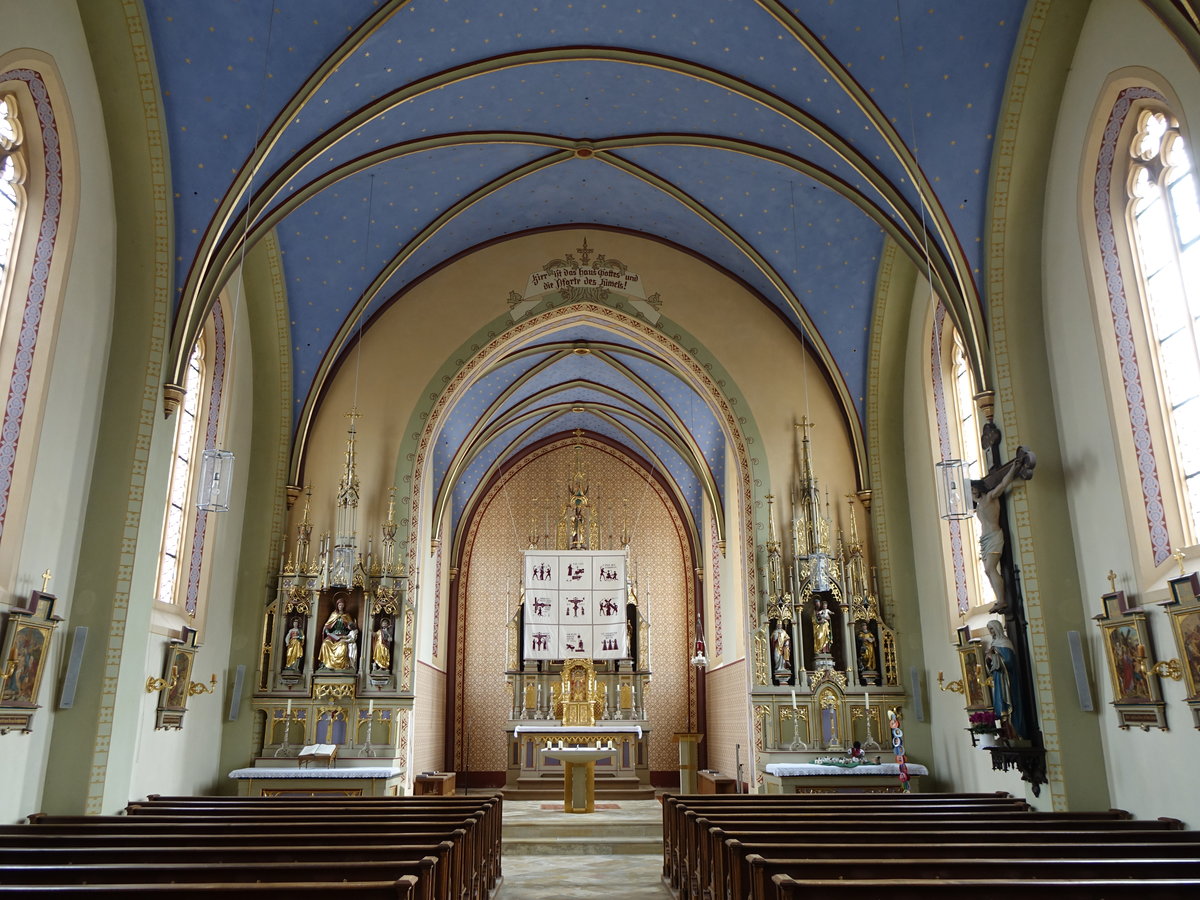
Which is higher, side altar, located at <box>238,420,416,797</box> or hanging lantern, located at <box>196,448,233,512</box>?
hanging lantern, located at <box>196,448,233,512</box>

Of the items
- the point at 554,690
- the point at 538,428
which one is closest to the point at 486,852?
the point at 554,690

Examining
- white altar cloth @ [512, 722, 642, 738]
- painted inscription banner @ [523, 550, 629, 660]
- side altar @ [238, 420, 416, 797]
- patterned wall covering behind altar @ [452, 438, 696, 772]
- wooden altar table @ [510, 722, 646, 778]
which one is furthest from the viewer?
patterned wall covering behind altar @ [452, 438, 696, 772]

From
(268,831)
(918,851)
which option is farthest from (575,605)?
(918,851)

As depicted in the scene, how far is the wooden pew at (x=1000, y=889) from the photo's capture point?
197 inches

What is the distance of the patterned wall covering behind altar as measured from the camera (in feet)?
81.6

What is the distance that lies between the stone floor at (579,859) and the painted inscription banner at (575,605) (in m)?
5.18

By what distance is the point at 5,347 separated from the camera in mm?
9734

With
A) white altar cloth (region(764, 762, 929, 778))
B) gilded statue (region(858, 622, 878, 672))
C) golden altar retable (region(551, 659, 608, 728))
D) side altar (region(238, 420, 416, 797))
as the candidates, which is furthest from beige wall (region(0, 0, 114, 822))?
golden altar retable (region(551, 659, 608, 728))

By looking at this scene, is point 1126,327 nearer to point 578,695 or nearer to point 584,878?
point 584,878

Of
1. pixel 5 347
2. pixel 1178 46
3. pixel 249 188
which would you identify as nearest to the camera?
pixel 1178 46

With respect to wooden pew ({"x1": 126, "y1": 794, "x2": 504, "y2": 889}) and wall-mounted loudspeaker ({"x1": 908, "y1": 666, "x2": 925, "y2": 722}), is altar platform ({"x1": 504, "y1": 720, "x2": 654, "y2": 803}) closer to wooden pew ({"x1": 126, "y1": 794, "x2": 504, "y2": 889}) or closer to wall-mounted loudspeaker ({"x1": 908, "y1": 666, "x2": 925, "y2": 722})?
wall-mounted loudspeaker ({"x1": 908, "y1": 666, "x2": 925, "y2": 722})

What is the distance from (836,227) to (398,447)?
824 centimetres

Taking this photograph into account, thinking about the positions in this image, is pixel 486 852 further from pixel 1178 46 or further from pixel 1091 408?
pixel 1178 46

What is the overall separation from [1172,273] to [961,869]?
6.71 metres
